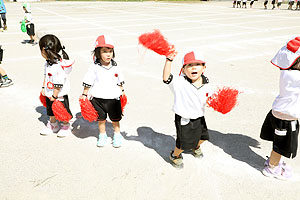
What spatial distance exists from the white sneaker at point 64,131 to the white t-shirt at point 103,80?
0.95 metres

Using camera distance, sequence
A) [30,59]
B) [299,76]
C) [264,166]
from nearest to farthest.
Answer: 1. [299,76]
2. [264,166]
3. [30,59]

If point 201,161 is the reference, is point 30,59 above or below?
above

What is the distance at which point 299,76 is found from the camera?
2.48 metres

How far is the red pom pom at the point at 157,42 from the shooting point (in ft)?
8.24

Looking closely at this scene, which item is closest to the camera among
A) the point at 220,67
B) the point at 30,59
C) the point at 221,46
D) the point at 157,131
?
the point at 157,131

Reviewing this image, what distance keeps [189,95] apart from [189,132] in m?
0.46

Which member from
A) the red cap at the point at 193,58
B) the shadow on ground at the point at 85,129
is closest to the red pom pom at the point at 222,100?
the red cap at the point at 193,58

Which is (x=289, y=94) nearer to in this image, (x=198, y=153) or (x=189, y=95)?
(x=189, y=95)

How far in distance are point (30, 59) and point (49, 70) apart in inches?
191

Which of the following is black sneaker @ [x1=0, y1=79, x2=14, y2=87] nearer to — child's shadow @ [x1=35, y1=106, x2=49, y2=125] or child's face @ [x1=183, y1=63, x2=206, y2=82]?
child's shadow @ [x1=35, y1=106, x2=49, y2=125]

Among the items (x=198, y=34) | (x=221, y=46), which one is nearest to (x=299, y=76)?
(x=221, y=46)

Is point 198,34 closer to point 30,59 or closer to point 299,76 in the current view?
point 30,59

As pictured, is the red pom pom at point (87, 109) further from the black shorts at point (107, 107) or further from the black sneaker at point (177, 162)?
the black sneaker at point (177, 162)

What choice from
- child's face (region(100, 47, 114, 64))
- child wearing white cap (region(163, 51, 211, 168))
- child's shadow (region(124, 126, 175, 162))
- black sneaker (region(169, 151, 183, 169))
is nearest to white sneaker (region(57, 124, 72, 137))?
child's shadow (region(124, 126, 175, 162))
